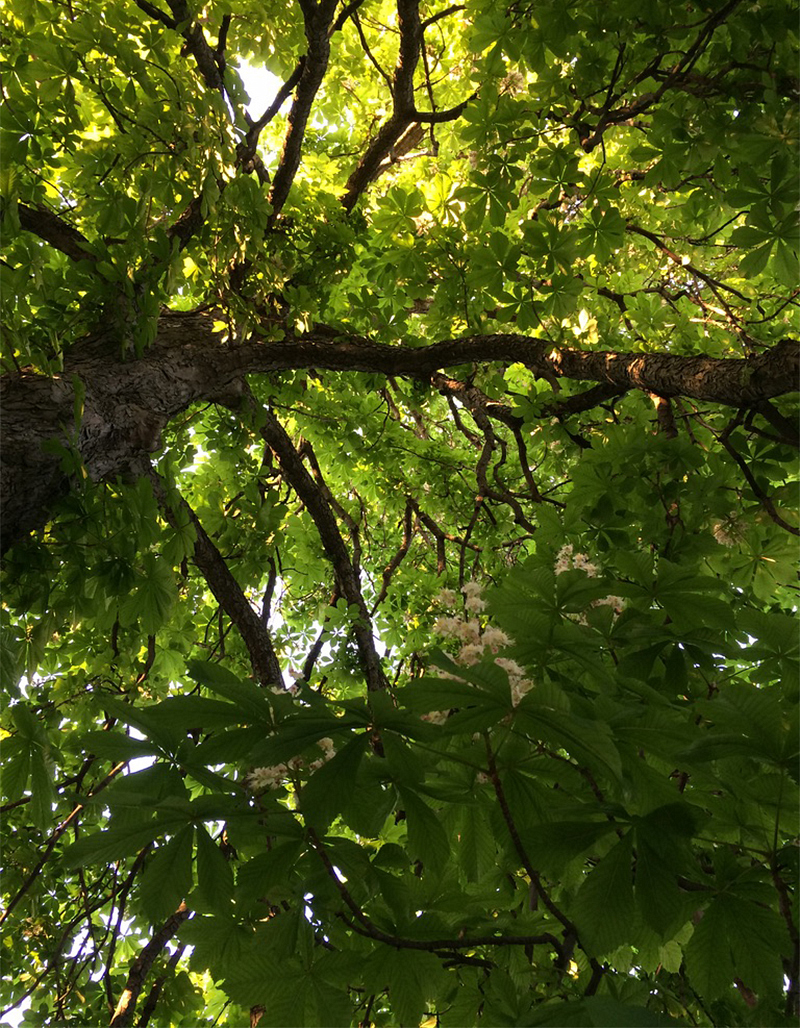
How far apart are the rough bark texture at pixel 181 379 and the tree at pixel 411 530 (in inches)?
0.6

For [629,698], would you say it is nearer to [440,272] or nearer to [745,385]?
[745,385]

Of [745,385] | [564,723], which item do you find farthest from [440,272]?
[564,723]

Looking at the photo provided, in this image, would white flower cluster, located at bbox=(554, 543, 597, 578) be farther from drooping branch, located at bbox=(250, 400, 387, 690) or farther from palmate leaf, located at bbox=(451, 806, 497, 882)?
drooping branch, located at bbox=(250, 400, 387, 690)

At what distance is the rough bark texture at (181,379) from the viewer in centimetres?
182

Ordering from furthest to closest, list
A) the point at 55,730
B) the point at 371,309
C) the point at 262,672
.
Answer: the point at 371,309 → the point at 262,672 → the point at 55,730

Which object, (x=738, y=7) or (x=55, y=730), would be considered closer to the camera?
(x=738, y=7)

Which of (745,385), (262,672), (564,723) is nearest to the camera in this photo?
(564,723)

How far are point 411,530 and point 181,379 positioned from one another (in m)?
2.47

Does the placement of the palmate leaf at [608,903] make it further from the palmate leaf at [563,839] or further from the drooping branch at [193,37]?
the drooping branch at [193,37]

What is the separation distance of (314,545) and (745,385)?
3377mm

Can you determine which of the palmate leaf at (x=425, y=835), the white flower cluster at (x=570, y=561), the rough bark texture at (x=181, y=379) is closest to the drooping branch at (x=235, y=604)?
the rough bark texture at (x=181, y=379)

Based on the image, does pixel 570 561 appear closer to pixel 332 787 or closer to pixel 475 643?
pixel 475 643

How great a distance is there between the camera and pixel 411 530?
16.0 feet

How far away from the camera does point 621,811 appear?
0.92 metres
